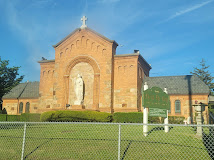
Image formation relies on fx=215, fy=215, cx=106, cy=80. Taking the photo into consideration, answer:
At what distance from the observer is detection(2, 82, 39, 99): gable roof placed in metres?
37.8

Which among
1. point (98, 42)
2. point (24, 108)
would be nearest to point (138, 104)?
point (98, 42)

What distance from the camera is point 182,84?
29.5 meters

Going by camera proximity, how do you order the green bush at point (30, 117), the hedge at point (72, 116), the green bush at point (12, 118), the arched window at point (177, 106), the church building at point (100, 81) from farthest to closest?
the green bush at point (12, 118), the green bush at point (30, 117), the arched window at point (177, 106), the church building at point (100, 81), the hedge at point (72, 116)

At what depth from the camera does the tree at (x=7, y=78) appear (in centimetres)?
2308

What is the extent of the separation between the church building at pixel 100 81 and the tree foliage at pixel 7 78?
20.7 ft

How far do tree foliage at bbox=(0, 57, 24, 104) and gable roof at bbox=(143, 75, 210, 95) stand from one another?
62.0 ft

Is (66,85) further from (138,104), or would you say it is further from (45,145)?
(45,145)

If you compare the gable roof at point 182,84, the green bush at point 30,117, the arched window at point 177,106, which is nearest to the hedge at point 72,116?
the green bush at point 30,117

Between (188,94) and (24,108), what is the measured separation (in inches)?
1055

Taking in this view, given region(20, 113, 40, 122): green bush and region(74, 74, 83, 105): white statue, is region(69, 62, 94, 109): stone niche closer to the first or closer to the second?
region(74, 74, 83, 105): white statue

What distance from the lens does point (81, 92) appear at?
27.5 metres

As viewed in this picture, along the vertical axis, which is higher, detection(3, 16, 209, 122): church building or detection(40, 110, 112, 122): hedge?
detection(3, 16, 209, 122): church building

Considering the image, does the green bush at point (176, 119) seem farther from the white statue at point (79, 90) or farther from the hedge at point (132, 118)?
the white statue at point (79, 90)

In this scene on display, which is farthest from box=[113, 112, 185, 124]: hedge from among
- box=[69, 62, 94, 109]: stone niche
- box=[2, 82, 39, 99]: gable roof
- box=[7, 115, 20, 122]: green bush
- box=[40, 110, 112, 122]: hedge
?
box=[2, 82, 39, 99]: gable roof
